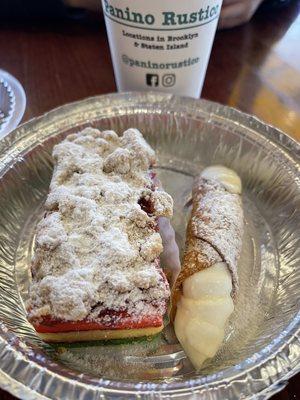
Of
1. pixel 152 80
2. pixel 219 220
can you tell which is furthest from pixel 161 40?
pixel 219 220

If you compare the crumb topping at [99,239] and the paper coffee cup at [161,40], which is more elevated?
the paper coffee cup at [161,40]

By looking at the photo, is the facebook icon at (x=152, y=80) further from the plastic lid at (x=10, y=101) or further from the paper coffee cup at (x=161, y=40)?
the plastic lid at (x=10, y=101)

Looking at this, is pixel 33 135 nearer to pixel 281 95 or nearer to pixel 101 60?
pixel 101 60

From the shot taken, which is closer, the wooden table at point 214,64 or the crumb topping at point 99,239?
the crumb topping at point 99,239

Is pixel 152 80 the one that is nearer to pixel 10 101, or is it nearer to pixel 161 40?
pixel 161 40

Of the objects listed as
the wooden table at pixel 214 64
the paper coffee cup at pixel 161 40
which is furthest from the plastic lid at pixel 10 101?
the paper coffee cup at pixel 161 40

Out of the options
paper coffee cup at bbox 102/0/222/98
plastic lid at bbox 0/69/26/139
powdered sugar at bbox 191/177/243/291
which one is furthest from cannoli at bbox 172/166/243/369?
plastic lid at bbox 0/69/26/139

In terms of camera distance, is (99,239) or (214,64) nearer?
(99,239)
